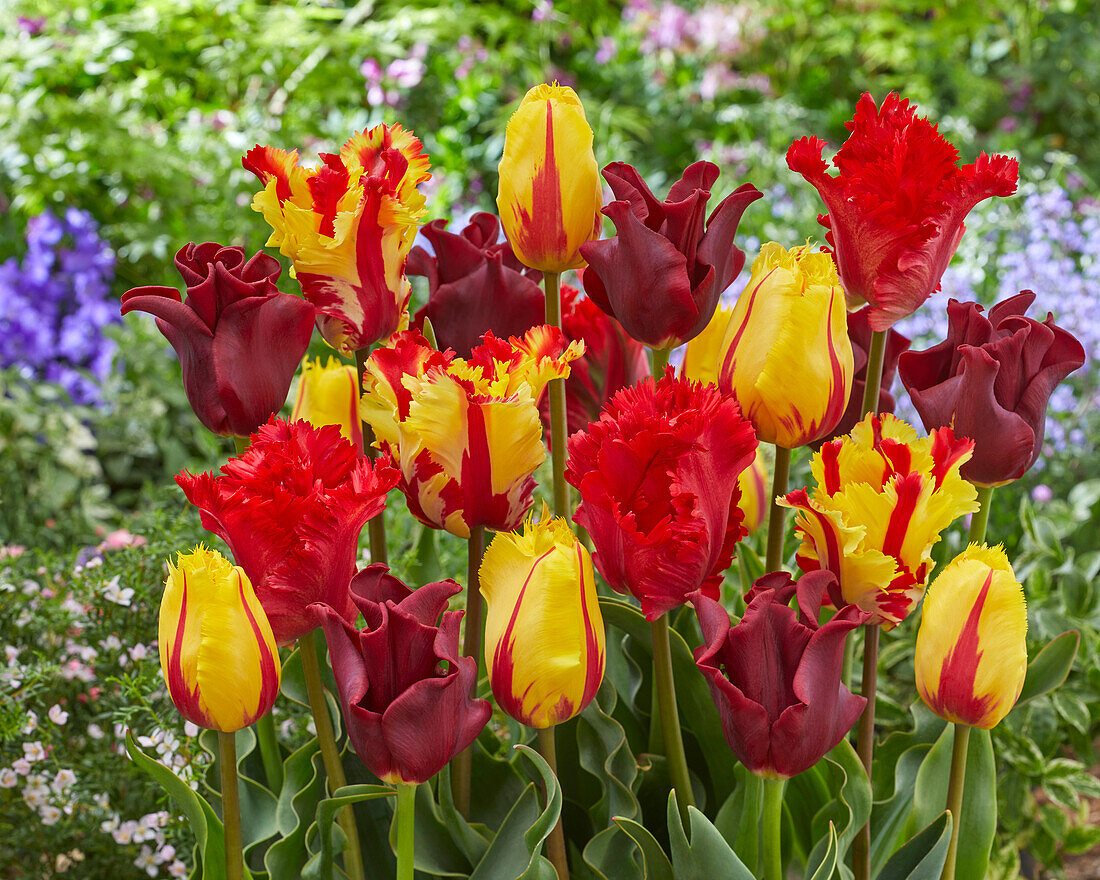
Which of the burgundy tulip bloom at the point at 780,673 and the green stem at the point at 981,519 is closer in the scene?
the burgundy tulip bloom at the point at 780,673

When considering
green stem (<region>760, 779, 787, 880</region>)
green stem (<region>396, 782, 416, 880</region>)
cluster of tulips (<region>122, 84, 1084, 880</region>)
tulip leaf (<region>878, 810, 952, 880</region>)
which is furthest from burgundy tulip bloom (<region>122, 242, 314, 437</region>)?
tulip leaf (<region>878, 810, 952, 880</region>)

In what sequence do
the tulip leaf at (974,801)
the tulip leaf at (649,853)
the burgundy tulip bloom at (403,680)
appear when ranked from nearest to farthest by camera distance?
1. the burgundy tulip bloom at (403,680)
2. the tulip leaf at (649,853)
3. the tulip leaf at (974,801)

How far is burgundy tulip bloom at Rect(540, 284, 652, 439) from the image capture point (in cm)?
69

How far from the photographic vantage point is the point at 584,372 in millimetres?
706

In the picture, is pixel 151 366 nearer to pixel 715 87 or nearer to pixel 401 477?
pixel 401 477

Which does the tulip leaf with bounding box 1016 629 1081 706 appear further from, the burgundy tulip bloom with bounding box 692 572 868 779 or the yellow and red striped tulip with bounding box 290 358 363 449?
the yellow and red striped tulip with bounding box 290 358 363 449

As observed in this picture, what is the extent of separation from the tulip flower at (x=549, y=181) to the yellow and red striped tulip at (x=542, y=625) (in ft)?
0.59

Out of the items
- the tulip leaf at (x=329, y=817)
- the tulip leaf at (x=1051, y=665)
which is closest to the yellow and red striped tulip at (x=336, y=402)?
the tulip leaf at (x=329, y=817)

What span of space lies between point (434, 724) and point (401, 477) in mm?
135

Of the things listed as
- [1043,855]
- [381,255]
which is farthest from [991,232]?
[381,255]

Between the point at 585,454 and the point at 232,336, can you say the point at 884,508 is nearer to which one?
the point at 585,454

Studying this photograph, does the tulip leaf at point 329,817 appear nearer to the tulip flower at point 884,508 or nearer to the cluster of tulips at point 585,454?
the cluster of tulips at point 585,454

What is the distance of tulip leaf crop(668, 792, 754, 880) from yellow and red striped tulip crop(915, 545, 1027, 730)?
5.4 inches

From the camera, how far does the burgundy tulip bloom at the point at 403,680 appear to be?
46cm
